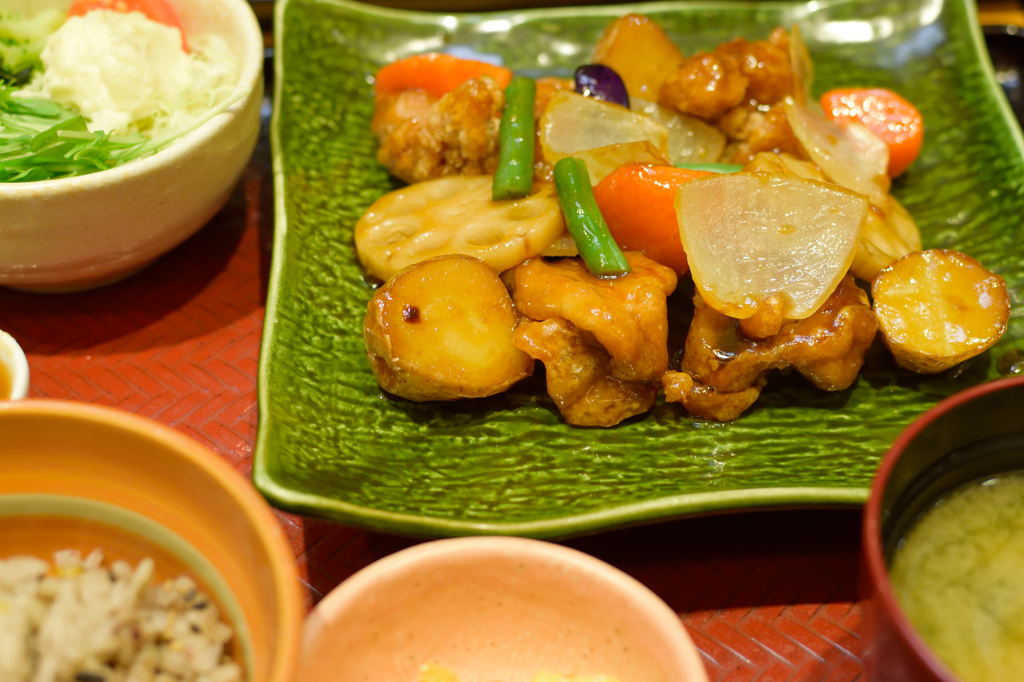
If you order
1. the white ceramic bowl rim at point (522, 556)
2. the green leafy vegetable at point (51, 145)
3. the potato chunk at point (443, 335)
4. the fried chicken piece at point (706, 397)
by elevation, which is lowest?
the fried chicken piece at point (706, 397)

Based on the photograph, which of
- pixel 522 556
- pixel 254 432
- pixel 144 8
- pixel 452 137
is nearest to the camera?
pixel 522 556

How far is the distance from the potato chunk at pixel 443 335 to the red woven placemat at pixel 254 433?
1.40 feet

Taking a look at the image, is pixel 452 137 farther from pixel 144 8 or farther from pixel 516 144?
pixel 144 8

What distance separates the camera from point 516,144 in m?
2.93

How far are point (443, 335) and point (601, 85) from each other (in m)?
1.16

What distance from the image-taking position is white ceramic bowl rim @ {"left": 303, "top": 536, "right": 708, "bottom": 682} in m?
1.72

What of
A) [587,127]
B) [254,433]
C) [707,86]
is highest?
[707,86]

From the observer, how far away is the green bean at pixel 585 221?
2620 mm

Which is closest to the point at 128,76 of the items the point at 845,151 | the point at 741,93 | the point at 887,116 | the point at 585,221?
the point at 585,221

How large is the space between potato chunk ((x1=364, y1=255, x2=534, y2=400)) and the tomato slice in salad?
146cm

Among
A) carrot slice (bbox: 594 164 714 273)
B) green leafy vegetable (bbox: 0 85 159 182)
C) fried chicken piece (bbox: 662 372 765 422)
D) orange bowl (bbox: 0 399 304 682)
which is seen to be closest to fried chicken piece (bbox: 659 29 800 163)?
carrot slice (bbox: 594 164 714 273)

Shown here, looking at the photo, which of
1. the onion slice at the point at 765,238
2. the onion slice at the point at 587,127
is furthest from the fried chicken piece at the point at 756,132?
the onion slice at the point at 765,238

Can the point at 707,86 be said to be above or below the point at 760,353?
above

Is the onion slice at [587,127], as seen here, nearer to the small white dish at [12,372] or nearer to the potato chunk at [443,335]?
the potato chunk at [443,335]
